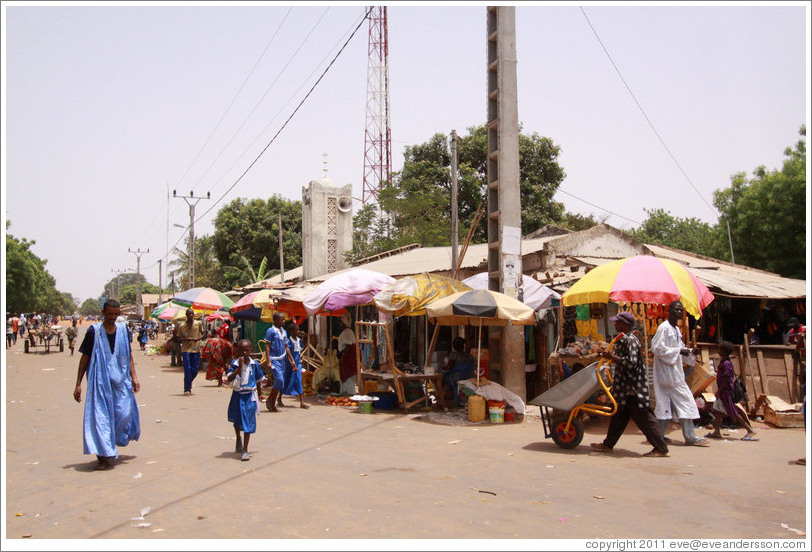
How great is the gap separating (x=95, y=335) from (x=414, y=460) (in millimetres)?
3962

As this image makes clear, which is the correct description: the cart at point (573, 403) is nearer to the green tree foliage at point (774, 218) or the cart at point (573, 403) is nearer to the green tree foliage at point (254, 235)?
the green tree foliage at point (774, 218)

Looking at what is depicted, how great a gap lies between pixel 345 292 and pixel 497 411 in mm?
4210

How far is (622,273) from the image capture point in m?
10.4

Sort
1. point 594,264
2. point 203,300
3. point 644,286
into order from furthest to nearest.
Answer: point 203,300
point 594,264
point 644,286

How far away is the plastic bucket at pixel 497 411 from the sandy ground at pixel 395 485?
0.78 ft

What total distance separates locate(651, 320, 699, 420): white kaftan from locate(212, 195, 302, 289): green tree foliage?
40620 mm

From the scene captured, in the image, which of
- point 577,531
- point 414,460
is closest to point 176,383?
point 414,460

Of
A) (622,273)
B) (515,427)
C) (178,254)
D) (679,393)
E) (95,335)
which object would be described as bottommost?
(515,427)

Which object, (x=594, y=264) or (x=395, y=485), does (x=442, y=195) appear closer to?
(x=594, y=264)

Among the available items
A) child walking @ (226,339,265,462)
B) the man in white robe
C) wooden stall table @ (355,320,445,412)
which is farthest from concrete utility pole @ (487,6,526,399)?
child walking @ (226,339,265,462)

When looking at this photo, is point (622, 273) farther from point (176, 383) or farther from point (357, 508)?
point (176, 383)

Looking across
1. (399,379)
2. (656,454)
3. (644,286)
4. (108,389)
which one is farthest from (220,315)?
(656,454)

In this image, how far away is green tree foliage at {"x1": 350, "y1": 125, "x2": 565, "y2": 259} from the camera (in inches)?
1254

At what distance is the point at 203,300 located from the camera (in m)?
21.5
